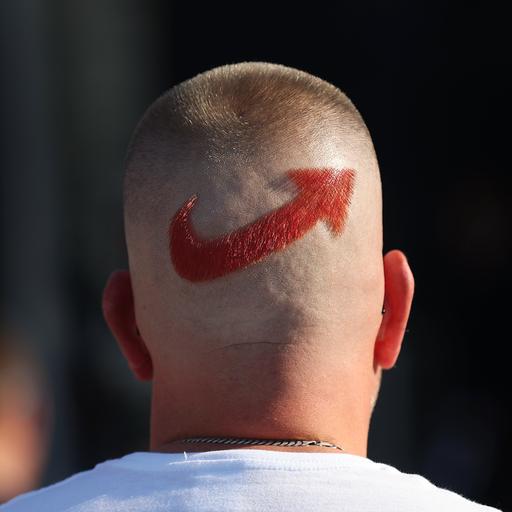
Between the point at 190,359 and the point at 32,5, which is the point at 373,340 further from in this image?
the point at 32,5

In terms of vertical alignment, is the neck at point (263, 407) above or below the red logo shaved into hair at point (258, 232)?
below

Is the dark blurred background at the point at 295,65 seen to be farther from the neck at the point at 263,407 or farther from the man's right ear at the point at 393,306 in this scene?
the neck at the point at 263,407

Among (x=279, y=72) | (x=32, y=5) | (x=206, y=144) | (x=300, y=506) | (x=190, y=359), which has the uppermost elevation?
(x=32, y=5)

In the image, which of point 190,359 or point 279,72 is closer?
point 190,359

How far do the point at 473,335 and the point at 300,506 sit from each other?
5.29 m

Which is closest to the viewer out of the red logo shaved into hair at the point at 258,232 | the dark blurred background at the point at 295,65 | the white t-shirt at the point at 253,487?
the white t-shirt at the point at 253,487

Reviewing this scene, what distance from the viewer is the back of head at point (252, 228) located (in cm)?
182

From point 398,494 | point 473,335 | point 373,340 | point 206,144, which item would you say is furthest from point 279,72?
point 473,335

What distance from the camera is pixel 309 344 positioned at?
1802mm

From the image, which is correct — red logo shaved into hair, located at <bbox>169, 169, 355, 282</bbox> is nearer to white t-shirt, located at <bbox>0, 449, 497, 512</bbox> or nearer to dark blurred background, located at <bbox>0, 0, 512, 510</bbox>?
white t-shirt, located at <bbox>0, 449, 497, 512</bbox>

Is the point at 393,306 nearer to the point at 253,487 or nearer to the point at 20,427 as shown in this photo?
the point at 253,487

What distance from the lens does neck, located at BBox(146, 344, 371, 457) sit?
176 cm

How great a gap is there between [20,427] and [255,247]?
288cm

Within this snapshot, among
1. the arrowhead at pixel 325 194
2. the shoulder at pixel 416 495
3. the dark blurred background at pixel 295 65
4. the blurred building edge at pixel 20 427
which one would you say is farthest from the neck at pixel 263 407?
the dark blurred background at pixel 295 65
